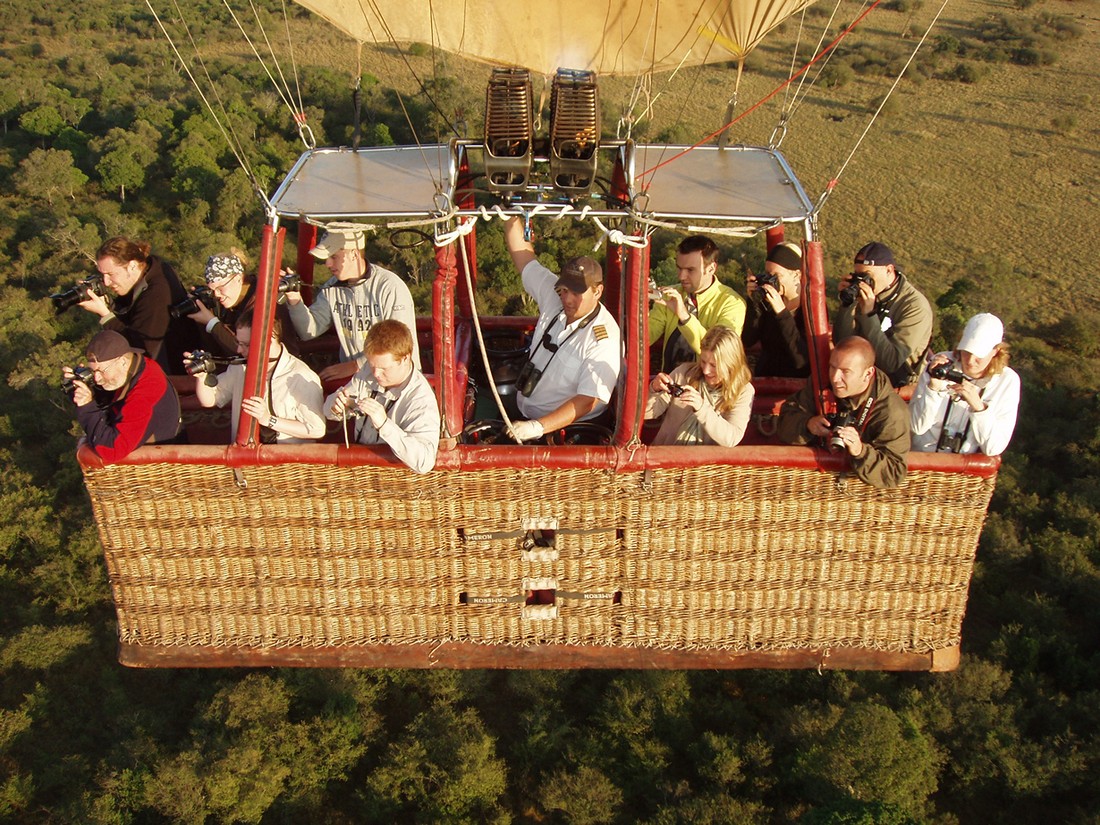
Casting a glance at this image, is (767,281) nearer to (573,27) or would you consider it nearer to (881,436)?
(881,436)

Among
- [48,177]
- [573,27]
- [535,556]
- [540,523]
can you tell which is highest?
[573,27]

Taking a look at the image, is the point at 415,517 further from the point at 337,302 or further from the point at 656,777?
the point at 656,777

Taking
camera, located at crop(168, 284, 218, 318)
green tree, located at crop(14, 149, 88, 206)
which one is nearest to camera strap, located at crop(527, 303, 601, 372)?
camera, located at crop(168, 284, 218, 318)

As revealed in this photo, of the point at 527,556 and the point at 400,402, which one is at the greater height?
the point at 400,402

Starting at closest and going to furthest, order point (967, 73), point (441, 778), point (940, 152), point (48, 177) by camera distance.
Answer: point (441, 778)
point (48, 177)
point (940, 152)
point (967, 73)

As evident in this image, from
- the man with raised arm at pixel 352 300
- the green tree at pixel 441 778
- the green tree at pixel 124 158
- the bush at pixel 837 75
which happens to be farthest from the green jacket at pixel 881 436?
the bush at pixel 837 75

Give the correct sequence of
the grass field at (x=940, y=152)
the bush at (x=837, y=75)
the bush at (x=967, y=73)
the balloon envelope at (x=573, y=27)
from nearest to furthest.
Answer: the balloon envelope at (x=573, y=27) → the grass field at (x=940, y=152) → the bush at (x=837, y=75) → the bush at (x=967, y=73)

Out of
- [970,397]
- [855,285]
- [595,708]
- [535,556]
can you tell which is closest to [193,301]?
[535,556]

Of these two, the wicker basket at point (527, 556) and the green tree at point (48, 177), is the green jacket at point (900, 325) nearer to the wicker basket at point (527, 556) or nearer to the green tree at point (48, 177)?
the wicker basket at point (527, 556)

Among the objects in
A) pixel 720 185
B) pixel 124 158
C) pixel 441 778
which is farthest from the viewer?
pixel 124 158
